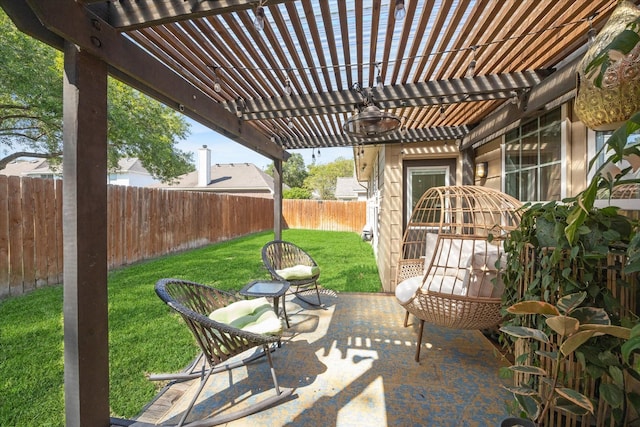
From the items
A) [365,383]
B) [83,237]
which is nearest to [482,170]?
[365,383]

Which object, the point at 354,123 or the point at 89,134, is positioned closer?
the point at 89,134

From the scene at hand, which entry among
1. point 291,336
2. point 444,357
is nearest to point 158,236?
point 291,336

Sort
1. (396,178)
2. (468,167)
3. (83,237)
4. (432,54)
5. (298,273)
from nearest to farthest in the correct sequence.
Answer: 1. (83,237)
2. (432,54)
3. (298,273)
4. (468,167)
5. (396,178)

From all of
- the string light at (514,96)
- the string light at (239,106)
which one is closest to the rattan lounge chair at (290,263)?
the string light at (239,106)

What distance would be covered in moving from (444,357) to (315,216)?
1293cm

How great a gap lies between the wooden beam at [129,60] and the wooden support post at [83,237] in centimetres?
9

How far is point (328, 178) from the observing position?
3519cm

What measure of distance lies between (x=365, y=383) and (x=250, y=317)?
105 centimetres

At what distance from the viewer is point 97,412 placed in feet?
4.88

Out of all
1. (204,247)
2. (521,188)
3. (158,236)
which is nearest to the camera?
(521,188)

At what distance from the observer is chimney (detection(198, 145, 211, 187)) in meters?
20.0

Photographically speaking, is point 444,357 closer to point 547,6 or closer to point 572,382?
point 572,382

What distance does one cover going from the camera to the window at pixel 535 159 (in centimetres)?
257

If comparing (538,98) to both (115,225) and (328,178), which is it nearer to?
(115,225)
